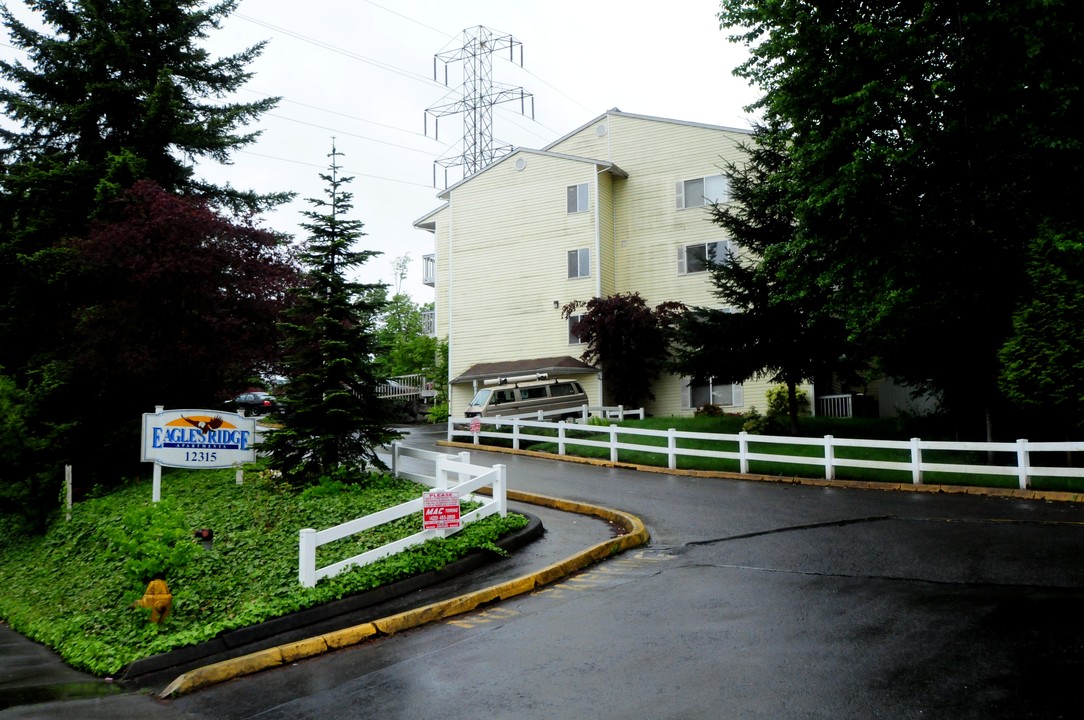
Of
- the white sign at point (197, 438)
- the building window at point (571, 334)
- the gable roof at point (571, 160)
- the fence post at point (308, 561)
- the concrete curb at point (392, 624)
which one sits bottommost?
the concrete curb at point (392, 624)

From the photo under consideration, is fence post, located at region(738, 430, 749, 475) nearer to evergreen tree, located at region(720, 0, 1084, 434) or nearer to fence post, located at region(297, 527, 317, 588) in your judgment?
evergreen tree, located at region(720, 0, 1084, 434)

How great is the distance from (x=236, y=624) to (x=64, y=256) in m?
15.7

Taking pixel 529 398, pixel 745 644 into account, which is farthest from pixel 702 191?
pixel 745 644

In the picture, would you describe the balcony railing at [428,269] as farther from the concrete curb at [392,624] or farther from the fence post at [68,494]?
the concrete curb at [392,624]

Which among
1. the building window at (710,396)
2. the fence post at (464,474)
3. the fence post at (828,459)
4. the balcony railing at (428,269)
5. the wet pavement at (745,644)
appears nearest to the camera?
the wet pavement at (745,644)

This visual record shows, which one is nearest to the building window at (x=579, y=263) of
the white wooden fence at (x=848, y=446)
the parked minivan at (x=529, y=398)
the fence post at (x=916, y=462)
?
the parked minivan at (x=529, y=398)

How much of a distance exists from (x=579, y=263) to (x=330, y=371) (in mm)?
21560

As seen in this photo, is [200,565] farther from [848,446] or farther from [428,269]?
[428,269]

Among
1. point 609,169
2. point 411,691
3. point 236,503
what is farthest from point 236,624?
point 609,169

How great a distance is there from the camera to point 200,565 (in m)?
10.8

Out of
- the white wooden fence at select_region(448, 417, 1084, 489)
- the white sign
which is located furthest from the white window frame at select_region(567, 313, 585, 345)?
the white sign

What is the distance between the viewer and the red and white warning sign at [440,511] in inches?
434

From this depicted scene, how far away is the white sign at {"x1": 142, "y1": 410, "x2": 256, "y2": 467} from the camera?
543 inches

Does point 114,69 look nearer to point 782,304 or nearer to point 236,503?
point 236,503
